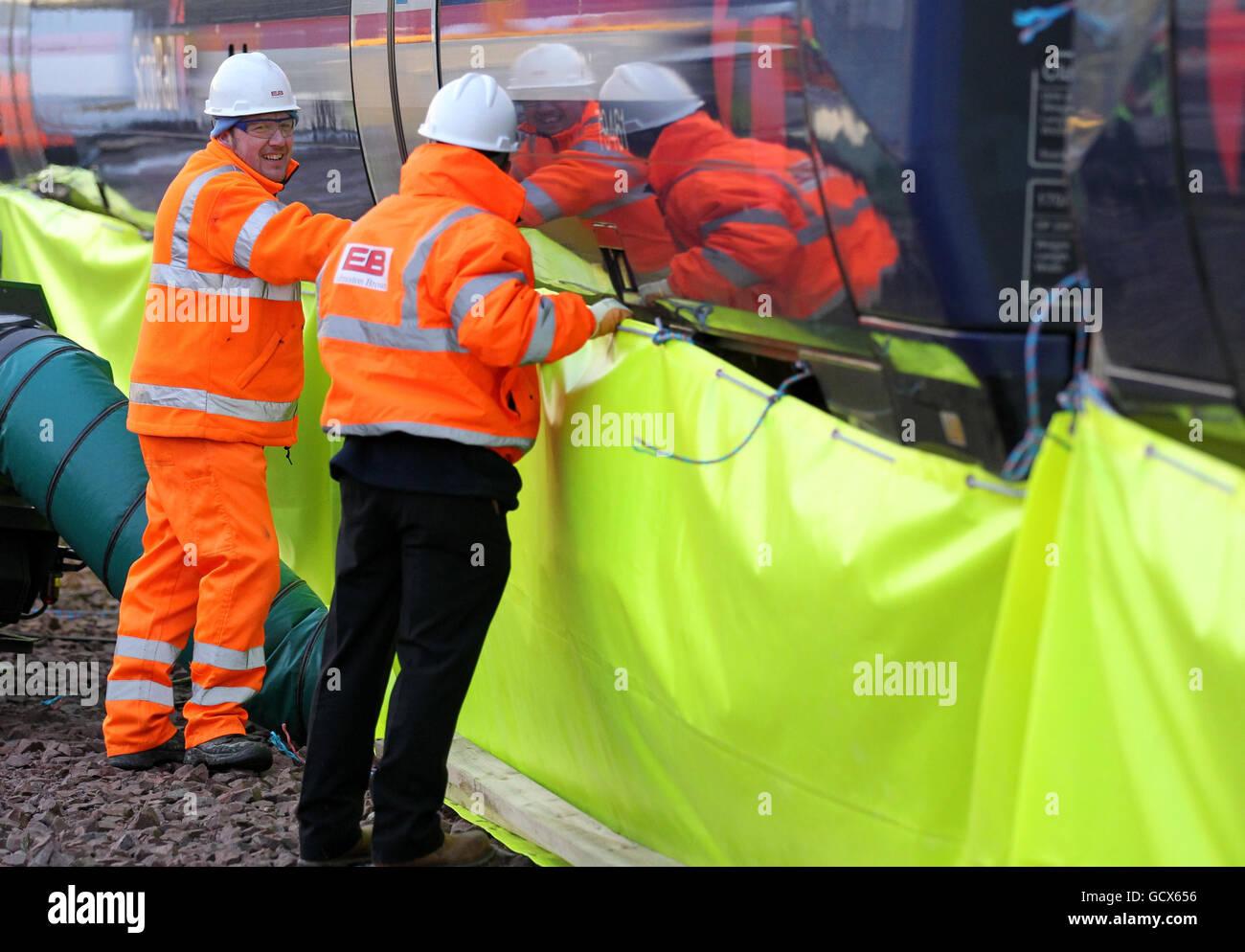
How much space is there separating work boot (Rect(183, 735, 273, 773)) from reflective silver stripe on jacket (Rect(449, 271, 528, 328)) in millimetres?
1782

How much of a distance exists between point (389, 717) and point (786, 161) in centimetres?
148

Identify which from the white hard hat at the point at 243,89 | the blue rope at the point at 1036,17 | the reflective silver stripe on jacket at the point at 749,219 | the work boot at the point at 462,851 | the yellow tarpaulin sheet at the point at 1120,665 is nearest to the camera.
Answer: the yellow tarpaulin sheet at the point at 1120,665

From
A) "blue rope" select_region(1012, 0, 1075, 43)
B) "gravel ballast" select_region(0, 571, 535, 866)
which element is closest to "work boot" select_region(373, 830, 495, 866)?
"gravel ballast" select_region(0, 571, 535, 866)

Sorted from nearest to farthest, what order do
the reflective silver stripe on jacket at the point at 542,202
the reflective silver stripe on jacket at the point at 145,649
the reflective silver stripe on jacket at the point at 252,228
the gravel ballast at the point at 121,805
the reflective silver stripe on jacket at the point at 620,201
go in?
the reflective silver stripe on jacket at the point at 620,201 < the reflective silver stripe on jacket at the point at 542,202 < the gravel ballast at the point at 121,805 < the reflective silver stripe on jacket at the point at 252,228 < the reflective silver stripe on jacket at the point at 145,649

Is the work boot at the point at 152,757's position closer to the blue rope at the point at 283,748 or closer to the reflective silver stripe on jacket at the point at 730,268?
the blue rope at the point at 283,748

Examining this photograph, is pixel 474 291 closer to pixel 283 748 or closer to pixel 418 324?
pixel 418 324

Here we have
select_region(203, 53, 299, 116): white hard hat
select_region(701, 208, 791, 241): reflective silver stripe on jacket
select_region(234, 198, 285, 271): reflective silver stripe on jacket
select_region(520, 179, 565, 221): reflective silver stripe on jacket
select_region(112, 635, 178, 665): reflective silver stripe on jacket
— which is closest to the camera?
select_region(701, 208, 791, 241): reflective silver stripe on jacket

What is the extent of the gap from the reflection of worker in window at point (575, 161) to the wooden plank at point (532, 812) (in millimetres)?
1325

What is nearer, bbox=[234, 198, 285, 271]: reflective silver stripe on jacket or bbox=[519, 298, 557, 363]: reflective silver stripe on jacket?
bbox=[519, 298, 557, 363]: reflective silver stripe on jacket

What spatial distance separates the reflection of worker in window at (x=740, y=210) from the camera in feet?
8.27

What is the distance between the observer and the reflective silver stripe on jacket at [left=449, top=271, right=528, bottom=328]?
2932 millimetres

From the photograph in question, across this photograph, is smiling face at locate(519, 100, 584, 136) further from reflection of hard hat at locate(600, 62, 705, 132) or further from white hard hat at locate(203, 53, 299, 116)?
white hard hat at locate(203, 53, 299, 116)

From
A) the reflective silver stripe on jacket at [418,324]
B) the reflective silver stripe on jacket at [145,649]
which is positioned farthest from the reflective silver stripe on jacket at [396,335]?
the reflective silver stripe on jacket at [145,649]

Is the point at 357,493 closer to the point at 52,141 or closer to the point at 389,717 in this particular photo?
the point at 389,717
